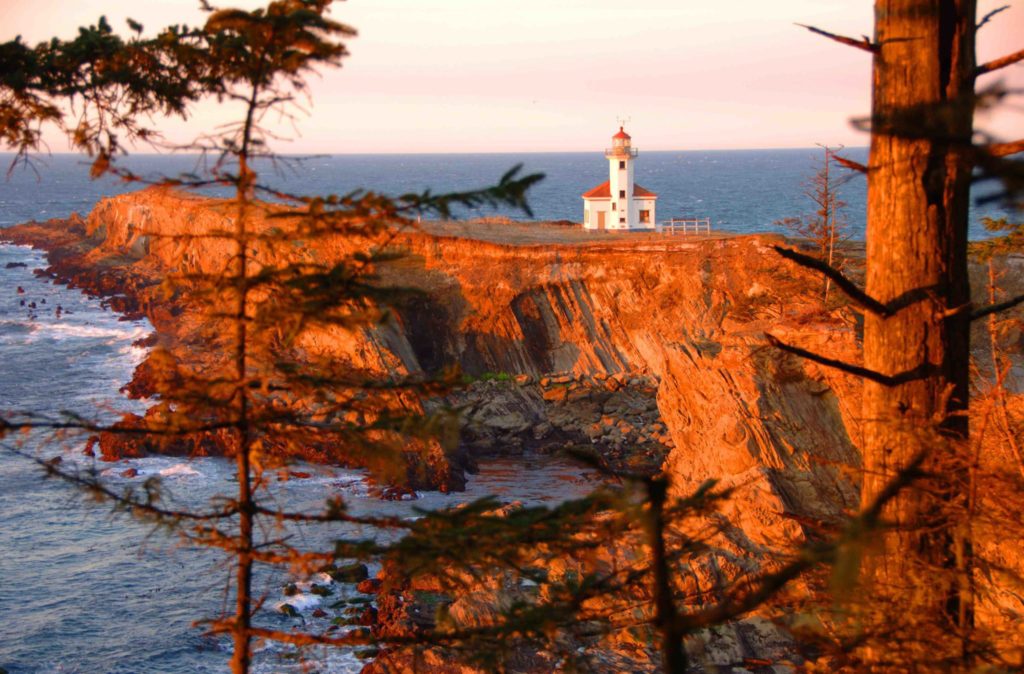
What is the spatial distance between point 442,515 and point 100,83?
17.8ft

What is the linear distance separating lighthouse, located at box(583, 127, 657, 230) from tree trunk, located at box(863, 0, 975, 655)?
55.1 meters

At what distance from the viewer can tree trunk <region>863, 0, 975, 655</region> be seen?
178 inches

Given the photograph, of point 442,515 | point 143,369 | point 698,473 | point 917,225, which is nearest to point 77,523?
point 143,369

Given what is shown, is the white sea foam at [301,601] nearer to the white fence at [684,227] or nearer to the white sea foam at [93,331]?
the white sea foam at [93,331]

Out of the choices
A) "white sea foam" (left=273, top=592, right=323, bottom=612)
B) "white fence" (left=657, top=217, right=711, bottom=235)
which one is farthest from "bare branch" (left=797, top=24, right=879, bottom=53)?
"white fence" (left=657, top=217, right=711, bottom=235)

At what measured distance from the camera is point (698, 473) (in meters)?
22.9

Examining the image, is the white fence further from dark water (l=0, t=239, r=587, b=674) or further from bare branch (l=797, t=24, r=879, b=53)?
bare branch (l=797, t=24, r=879, b=53)

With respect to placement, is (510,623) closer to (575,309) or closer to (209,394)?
(209,394)

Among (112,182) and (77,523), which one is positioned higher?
(112,182)

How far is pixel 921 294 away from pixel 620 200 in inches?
2225

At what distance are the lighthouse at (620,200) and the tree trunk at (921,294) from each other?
181ft

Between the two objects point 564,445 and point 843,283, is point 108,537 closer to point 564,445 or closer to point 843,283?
point 564,445

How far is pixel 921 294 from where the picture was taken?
4.62m

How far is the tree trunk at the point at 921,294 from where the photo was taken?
14.8 ft
